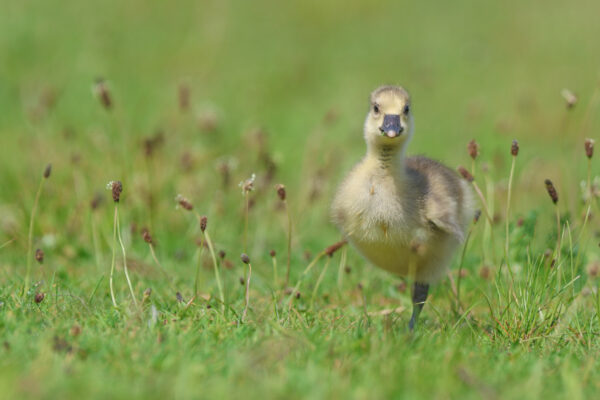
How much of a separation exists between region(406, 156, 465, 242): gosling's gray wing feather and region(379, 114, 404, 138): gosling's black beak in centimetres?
31

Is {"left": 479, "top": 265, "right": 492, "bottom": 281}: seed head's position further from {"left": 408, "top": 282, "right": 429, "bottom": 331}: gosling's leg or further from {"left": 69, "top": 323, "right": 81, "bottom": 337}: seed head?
{"left": 69, "top": 323, "right": 81, "bottom": 337}: seed head

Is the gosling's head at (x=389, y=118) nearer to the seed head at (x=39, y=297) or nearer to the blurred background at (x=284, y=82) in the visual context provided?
the blurred background at (x=284, y=82)

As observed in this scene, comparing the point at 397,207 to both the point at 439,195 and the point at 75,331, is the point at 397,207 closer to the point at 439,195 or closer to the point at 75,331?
the point at 439,195

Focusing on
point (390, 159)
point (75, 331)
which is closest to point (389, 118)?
point (390, 159)

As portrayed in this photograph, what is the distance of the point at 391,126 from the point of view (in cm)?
373

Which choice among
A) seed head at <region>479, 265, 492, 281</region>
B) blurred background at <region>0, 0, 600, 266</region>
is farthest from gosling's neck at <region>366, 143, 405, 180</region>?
blurred background at <region>0, 0, 600, 266</region>

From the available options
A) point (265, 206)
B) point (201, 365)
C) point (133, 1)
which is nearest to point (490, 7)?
point (133, 1)

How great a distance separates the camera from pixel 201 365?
9.28ft

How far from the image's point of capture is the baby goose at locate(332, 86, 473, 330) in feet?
12.4

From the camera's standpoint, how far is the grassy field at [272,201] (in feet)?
9.60

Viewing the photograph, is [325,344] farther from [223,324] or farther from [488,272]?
[488,272]

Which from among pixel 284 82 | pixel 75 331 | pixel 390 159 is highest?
pixel 284 82

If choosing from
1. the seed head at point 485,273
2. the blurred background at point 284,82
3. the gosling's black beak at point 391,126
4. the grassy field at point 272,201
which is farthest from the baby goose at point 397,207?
the blurred background at point 284,82

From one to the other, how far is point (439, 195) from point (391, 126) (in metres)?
0.46
